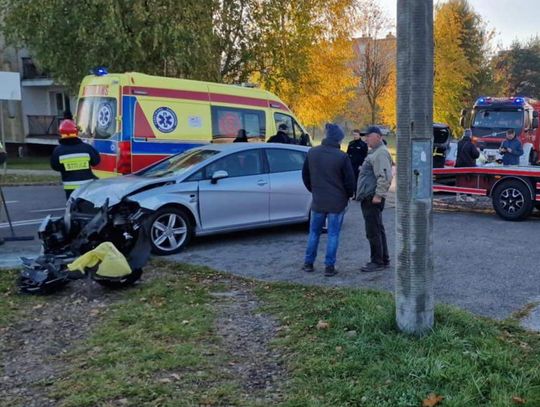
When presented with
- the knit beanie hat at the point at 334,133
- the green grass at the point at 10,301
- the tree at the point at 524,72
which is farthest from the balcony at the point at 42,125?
the tree at the point at 524,72

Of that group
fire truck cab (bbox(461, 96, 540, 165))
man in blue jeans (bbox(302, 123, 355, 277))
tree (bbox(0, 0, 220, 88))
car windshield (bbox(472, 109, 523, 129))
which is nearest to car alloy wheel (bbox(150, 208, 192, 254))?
man in blue jeans (bbox(302, 123, 355, 277))

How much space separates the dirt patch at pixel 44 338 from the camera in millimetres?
3781

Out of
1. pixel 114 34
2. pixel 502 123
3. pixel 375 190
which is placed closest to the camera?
pixel 375 190

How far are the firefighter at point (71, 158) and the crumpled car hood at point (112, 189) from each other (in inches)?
14.3

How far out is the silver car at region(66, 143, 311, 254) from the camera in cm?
741

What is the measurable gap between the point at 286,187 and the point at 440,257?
8.47 ft

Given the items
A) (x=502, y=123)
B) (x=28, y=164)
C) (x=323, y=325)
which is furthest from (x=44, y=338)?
(x=28, y=164)

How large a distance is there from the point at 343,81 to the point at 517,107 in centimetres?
781

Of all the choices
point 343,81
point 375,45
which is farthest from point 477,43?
point 343,81

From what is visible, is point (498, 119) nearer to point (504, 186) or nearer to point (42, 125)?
point (504, 186)

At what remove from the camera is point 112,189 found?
7.48 meters

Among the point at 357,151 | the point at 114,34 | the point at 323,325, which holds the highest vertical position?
the point at 114,34

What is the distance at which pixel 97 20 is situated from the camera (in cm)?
1520

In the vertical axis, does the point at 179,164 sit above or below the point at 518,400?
above
